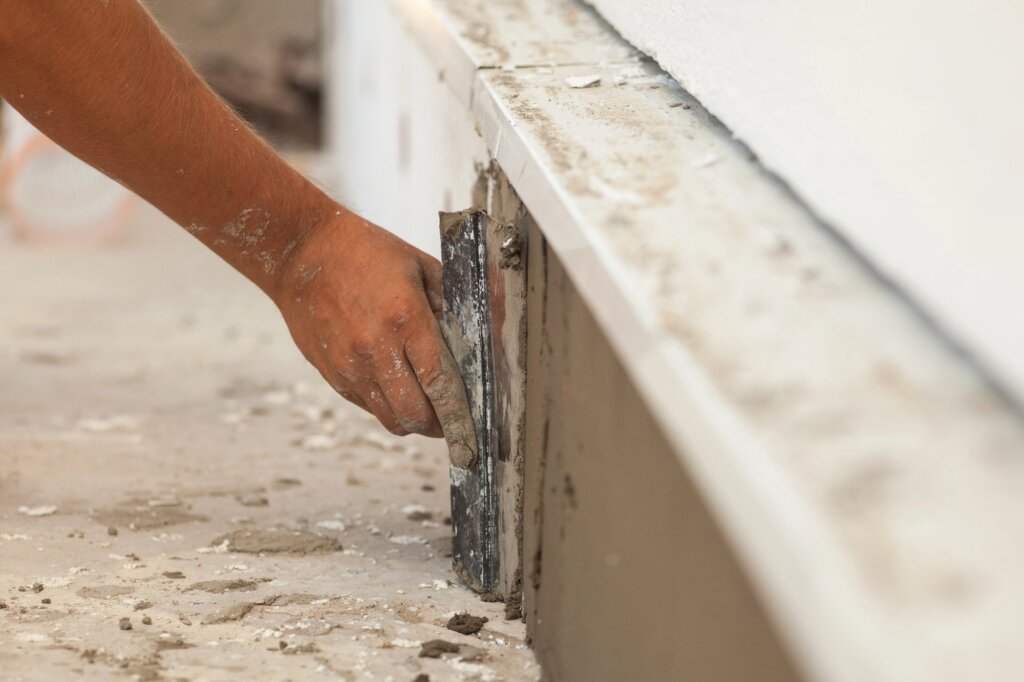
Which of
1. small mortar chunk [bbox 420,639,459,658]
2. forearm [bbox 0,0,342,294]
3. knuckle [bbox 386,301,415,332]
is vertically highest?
forearm [bbox 0,0,342,294]

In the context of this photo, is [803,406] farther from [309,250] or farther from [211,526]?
[211,526]

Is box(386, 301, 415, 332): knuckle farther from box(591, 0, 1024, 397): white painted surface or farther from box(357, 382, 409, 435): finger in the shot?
box(591, 0, 1024, 397): white painted surface

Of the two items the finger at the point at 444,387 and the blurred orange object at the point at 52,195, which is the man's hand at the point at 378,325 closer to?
the finger at the point at 444,387

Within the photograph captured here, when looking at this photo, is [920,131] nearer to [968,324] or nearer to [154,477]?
[968,324]

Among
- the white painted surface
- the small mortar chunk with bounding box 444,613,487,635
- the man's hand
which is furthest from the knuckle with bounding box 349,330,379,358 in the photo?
the white painted surface

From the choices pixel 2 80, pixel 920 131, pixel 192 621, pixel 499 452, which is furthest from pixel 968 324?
pixel 2 80

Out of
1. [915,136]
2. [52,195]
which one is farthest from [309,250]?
[52,195]

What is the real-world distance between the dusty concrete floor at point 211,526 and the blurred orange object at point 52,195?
6.01 ft

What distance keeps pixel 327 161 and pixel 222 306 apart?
3091 millimetres

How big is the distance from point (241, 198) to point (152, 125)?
16 cm

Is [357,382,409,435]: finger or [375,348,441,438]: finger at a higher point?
[375,348,441,438]: finger

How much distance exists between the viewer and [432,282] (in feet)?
5.39

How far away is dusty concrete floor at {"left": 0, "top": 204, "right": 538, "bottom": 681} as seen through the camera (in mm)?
1299

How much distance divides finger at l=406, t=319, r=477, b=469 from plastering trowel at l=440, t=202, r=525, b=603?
12mm
